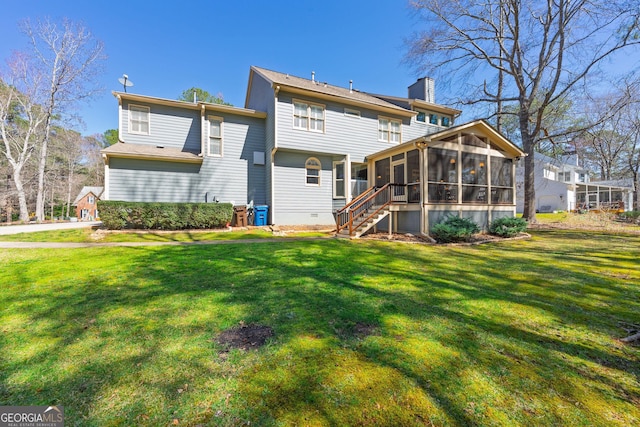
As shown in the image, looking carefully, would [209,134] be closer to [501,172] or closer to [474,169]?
[474,169]

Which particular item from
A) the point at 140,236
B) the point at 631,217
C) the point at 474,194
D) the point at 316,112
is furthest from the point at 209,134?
the point at 631,217

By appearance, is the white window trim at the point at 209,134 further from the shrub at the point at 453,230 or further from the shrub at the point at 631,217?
the shrub at the point at 631,217

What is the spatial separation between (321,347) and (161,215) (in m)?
10.1

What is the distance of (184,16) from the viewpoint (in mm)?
12898

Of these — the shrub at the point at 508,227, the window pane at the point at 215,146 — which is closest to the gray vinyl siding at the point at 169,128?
the window pane at the point at 215,146

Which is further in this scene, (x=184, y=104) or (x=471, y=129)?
(x=184, y=104)

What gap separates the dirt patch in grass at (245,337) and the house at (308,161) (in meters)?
7.62

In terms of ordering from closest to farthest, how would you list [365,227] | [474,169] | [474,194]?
[365,227] < [474,194] < [474,169]

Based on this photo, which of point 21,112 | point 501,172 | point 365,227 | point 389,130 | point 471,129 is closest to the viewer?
point 365,227

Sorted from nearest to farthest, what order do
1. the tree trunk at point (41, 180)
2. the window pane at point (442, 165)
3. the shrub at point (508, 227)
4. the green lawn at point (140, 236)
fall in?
the green lawn at point (140, 236), the window pane at point (442, 165), the shrub at point (508, 227), the tree trunk at point (41, 180)

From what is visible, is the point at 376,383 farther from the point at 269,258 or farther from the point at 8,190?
the point at 8,190

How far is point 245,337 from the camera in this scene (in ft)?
9.11

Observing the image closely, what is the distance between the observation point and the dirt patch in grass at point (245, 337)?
262 cm

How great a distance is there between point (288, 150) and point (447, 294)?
1024 centimetres
